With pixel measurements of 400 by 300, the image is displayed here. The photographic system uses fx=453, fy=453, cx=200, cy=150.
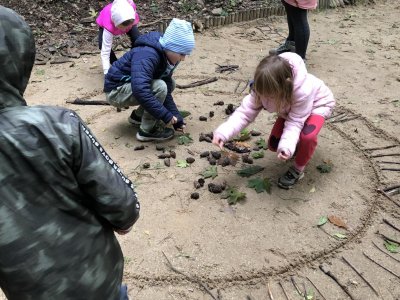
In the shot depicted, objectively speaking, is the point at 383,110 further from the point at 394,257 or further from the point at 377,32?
the point at 377,32

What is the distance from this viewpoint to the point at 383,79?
524cm

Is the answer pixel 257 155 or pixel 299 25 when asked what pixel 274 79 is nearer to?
pixel 257 155

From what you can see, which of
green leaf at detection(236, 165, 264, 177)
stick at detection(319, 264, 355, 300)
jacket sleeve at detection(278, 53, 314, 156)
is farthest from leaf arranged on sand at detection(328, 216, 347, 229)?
green leaf at detection(236, 165, 264, 177)

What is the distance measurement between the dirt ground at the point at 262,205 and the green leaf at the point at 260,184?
0.16 feet

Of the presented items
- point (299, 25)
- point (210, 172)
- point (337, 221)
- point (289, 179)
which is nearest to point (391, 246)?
point (337, 221)

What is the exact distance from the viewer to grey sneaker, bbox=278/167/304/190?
349cm

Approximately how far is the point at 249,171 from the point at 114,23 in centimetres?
239

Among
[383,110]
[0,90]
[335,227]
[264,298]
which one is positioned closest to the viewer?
[0,90]

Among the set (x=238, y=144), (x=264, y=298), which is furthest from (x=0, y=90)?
(x=238, y=144)

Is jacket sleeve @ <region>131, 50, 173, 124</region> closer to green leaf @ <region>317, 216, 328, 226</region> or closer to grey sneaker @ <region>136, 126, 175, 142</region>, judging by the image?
grey sneaker @ <region>136, 126, 175, 142</region>

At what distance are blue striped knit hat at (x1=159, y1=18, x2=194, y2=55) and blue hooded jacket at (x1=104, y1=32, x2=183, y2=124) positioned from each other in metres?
0.14

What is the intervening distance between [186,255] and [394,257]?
1.31 m

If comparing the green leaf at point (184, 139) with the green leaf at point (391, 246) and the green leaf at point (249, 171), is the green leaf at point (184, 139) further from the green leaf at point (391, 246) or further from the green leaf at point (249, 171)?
the green leaf at point (391, 246)

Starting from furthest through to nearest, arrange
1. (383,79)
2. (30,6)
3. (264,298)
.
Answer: (30,6), (383,79), (264,298)
